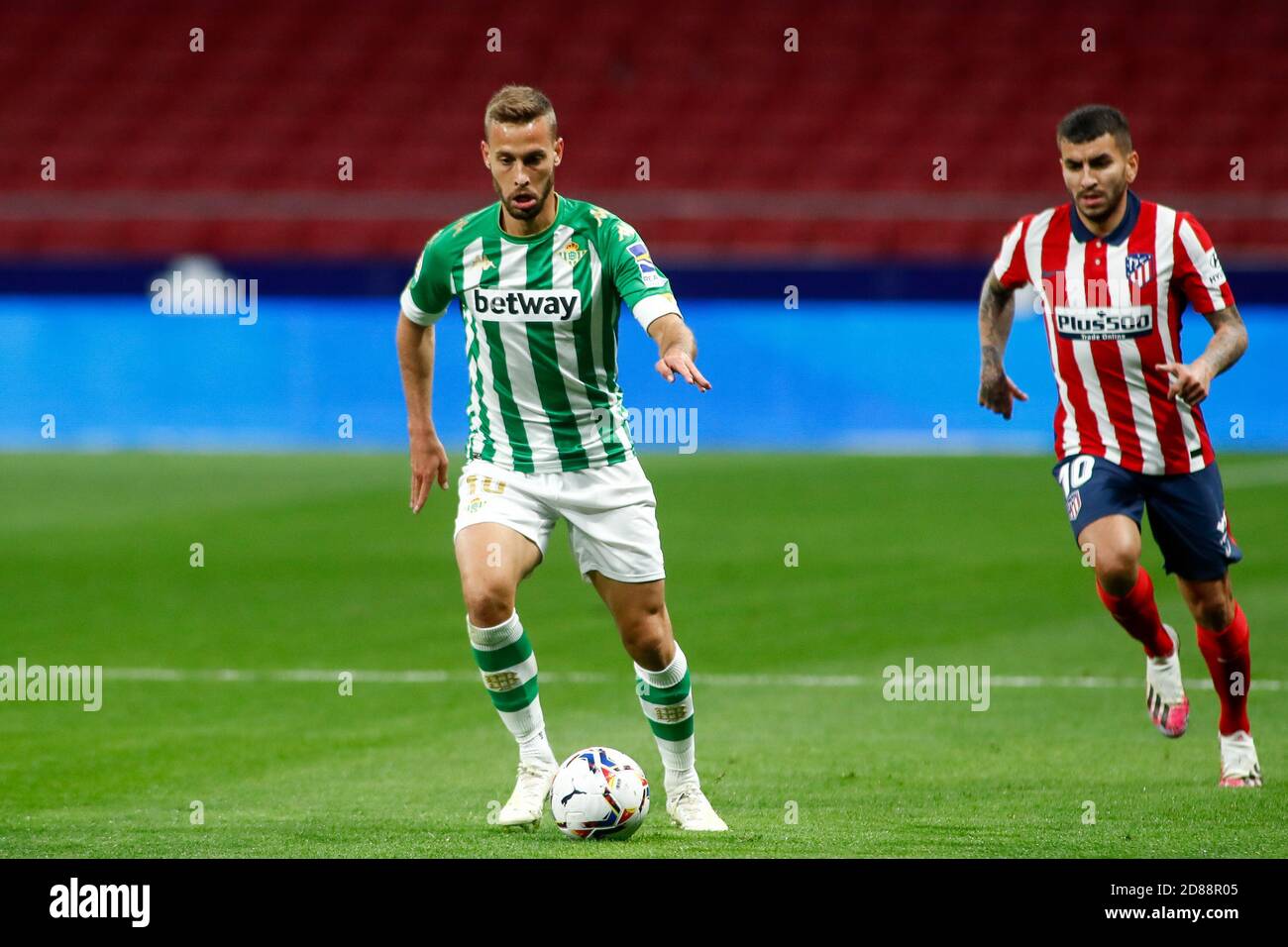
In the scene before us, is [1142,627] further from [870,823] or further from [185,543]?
[185,543]

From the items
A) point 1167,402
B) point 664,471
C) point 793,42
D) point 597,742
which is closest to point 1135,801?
point 1167,402

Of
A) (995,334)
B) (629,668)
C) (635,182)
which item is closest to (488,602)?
(995,334)

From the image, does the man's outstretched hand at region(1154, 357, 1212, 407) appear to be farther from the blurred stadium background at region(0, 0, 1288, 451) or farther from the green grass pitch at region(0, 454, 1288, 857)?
the blurred stadium background at region(0, 0, 1288, 451)

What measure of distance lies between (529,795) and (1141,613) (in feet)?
8.67

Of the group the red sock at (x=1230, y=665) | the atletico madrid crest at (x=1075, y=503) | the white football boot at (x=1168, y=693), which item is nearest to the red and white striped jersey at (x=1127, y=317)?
the atletico madrid crest at (x=1075, y=503)

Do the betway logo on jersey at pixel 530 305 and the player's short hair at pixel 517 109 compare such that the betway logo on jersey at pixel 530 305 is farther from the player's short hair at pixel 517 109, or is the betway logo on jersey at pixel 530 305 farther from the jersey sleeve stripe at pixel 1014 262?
the jersey sleeve stripe at pixel 1014 262

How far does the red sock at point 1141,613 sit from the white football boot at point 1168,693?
0.13 ft

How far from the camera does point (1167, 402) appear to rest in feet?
24.2

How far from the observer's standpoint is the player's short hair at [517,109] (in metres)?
6.23

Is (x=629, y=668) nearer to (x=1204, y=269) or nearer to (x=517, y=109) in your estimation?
(x=1204, y=269)

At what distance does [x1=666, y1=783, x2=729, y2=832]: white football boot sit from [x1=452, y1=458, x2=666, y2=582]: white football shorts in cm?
73

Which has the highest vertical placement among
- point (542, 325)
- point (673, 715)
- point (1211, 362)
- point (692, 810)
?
point (542, 325)

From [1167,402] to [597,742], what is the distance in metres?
2.86

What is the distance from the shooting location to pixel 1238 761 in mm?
7316
